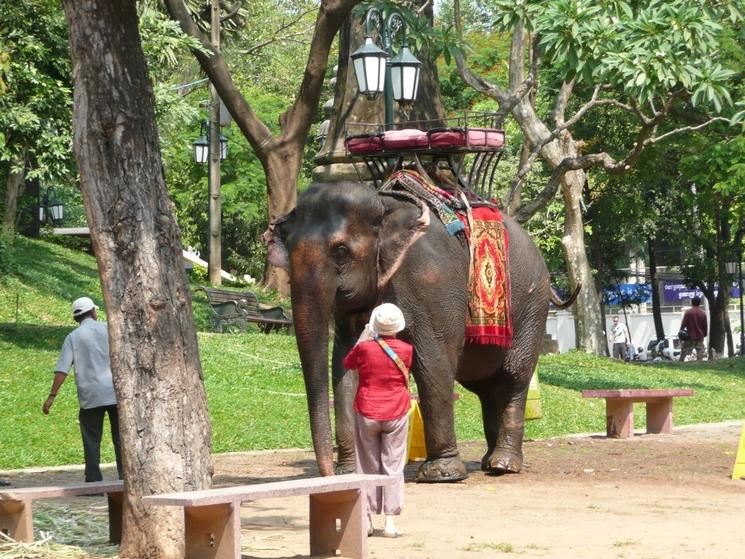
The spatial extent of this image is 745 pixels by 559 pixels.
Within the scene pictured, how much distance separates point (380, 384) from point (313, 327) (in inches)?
53.3

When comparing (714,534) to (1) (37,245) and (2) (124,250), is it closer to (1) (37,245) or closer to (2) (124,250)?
(2) (124,250)

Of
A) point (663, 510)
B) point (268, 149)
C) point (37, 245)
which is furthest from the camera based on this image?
point (37, 245)

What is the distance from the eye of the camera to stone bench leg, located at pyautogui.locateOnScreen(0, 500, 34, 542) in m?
8.90

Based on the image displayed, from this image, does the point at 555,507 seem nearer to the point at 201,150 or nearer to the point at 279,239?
the point at 279,239

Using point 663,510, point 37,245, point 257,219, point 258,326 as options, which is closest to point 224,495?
point 663,510

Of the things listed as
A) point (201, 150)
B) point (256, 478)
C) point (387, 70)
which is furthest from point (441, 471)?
point (201, 150)

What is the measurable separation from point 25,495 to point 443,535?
263 centimetres

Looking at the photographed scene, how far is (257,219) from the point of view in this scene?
162ft

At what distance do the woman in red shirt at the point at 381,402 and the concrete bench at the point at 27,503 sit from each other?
1592 mm

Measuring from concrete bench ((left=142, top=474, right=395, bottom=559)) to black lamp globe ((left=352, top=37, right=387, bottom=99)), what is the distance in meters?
7.86

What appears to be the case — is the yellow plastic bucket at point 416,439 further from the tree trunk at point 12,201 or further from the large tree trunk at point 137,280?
the tree trunk at point 12,201

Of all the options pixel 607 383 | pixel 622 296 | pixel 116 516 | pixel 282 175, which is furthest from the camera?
pixel 622 296

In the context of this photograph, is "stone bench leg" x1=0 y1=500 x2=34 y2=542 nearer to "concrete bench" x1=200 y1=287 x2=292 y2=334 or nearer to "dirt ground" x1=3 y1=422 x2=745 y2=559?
"dirt ground" x1=3 y1=422 x2=745 y2=559

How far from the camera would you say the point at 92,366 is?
40.4 ft
